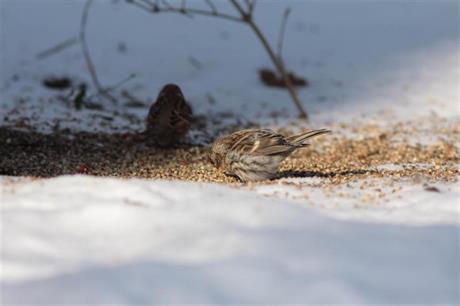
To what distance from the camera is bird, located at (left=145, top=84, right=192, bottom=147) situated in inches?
214

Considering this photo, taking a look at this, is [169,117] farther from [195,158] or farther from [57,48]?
[57,48]

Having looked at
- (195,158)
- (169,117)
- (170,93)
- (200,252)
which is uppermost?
(170,93)

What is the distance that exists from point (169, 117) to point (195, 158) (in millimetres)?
408

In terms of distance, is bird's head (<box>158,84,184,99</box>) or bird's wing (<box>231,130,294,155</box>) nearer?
bird's wing (<box>231,130,294,155</box>)

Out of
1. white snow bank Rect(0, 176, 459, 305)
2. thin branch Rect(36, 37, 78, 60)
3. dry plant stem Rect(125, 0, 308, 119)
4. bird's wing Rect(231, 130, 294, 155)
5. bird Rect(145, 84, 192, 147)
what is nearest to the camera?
white snow bank Rect(0, 176, 459, 305)

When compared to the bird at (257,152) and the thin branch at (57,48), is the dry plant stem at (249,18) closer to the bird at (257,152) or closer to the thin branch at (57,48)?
the thin branch at (57,48)

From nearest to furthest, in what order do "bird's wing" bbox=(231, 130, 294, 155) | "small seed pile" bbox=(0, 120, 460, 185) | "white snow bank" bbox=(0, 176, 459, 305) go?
"white snow bank" bbox=(0, 176, 459, 305), "bird's wing" bbox=(231, 130, 294, 155), "small seed pile" bbox=(0, 120, 460, 185)

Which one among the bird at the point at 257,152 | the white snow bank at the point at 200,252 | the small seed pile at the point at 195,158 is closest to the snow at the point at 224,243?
the white snow bank at the point at 200,252

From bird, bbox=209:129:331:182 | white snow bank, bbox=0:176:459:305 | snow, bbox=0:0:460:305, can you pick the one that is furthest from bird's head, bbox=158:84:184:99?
white snow bank, bbox=0:176:459:305

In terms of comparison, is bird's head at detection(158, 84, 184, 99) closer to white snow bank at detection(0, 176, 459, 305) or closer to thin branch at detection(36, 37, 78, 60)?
white snow bank at detection(0, 176, 459, 305)

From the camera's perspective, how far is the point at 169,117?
5465mm

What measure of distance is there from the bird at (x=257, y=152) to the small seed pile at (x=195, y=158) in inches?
6.9

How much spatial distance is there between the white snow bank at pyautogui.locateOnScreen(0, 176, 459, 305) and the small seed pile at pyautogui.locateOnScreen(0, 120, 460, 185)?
44.8 inches

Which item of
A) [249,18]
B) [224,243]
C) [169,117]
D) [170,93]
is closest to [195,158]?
[169,117]
